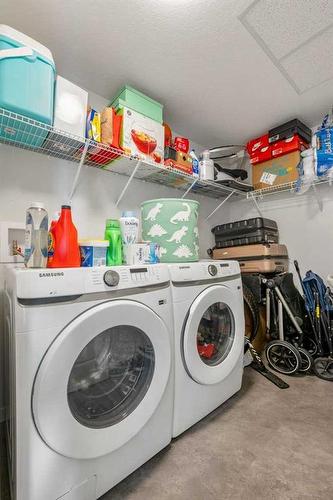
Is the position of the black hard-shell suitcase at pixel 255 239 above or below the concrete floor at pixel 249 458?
above

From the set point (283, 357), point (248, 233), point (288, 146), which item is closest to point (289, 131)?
point (288, 146)

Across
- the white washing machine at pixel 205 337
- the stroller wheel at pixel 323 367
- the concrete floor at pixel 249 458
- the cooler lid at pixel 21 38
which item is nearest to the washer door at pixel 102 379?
the white washing machine at pixel 205 337

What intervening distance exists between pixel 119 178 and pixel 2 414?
5.48 ft

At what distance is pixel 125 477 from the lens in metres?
0.91

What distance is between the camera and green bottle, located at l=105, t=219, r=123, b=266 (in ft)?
3.66

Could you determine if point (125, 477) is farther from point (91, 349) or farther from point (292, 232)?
point (292, 232)

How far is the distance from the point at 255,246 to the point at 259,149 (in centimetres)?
97

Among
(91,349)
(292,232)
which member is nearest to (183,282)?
(91,349)

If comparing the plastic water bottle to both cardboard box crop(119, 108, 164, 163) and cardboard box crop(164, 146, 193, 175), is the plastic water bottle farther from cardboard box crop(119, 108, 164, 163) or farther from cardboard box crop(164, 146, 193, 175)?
cardboard box crop(164, 146, 193, 175)

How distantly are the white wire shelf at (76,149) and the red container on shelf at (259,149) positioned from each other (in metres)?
0.60

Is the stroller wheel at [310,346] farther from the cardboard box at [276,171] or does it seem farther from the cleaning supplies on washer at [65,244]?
the cleaning supplies on washer at [65,244]

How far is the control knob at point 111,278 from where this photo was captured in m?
0.85

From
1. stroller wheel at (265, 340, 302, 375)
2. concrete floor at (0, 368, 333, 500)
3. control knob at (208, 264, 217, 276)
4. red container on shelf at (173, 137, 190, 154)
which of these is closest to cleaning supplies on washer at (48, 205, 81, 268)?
control knob at (208, 264, 217, 276)

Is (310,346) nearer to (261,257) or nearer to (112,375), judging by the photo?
(261,257)
